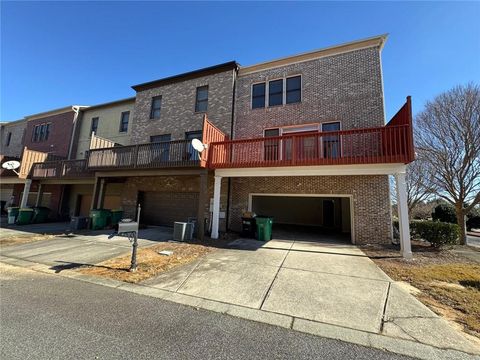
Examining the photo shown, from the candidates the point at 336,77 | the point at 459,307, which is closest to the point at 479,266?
the point at 459,307

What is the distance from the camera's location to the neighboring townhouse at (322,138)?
8422mm

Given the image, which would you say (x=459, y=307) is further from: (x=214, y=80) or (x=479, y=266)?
(x=214, y=80)

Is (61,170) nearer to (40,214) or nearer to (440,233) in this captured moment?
(40,214)

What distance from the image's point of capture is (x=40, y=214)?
15672mm

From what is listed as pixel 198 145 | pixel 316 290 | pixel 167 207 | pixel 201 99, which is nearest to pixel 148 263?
pixel 316 290

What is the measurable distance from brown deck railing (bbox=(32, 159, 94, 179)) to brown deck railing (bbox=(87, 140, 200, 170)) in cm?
215

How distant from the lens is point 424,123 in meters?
15.4

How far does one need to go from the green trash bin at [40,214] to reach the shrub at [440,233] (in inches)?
900

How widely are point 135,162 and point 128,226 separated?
6733 millimetres

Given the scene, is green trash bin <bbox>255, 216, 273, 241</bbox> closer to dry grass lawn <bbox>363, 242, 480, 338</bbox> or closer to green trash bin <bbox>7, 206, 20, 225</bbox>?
dry grass lawn <bbox>363, 242, 480, 338</bbox>

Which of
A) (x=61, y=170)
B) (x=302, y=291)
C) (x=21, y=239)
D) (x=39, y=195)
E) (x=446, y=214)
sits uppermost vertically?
(x=61, y=170)

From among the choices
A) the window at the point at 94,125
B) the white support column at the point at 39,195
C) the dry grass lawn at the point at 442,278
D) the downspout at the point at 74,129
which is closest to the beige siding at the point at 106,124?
the window at the point at 94,125

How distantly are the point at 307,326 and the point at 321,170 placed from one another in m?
6.27

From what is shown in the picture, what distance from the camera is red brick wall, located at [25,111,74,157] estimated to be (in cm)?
1914
